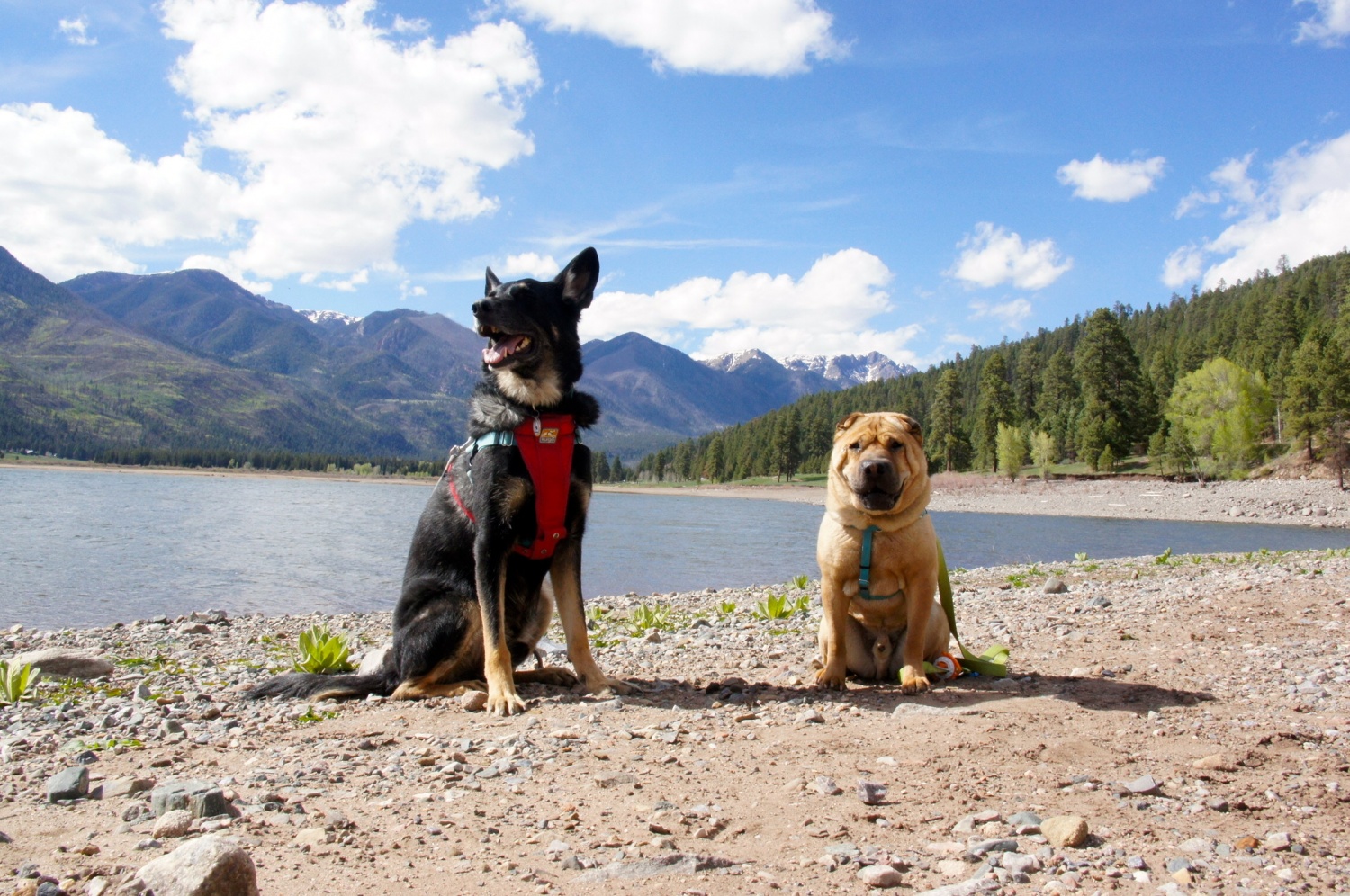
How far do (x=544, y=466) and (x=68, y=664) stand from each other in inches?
233

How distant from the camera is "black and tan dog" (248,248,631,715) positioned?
5.55m

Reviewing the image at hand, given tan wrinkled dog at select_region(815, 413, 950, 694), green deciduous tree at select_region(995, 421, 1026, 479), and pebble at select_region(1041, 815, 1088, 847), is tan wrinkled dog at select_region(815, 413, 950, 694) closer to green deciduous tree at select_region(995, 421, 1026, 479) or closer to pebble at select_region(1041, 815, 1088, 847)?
pebble at select_region(1041, 815, 1088, 847)

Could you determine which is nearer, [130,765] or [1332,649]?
[130,765]

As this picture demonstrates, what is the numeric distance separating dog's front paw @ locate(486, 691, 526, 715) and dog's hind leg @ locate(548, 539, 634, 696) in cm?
66

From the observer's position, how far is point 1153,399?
303 feet

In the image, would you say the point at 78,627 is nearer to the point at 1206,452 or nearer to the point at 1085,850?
the point at 1085,850

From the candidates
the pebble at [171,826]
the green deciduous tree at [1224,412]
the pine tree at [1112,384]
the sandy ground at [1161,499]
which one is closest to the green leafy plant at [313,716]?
the pebble at [171,826]

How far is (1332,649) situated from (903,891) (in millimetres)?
6081

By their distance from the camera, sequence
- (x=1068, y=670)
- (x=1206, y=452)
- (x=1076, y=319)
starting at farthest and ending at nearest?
(x=1076, y=319), (x=1206, y=452), (x=1068, y=670)

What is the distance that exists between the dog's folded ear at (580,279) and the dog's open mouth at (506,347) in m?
0.54

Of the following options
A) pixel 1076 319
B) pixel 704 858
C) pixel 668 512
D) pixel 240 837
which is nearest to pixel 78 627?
pixel 240 837

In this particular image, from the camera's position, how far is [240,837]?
321 centimetres

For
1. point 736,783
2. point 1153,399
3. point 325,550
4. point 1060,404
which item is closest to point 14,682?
point 736,783

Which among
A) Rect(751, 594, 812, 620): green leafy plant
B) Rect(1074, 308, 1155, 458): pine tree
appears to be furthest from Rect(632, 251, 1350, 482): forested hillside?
Rect(751, 594, 812, 620): green leafy plant
